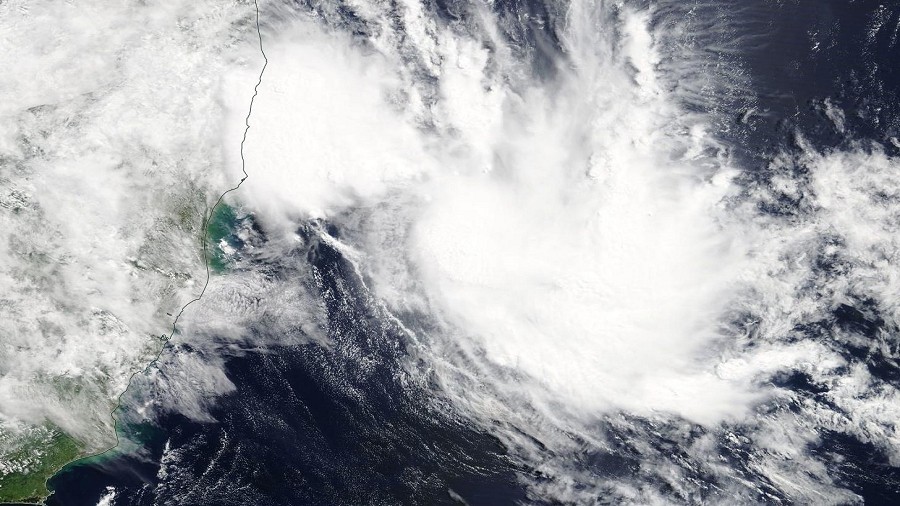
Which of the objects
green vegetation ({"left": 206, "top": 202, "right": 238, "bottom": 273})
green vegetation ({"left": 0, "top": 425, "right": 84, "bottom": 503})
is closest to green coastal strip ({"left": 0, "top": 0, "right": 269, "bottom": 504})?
green vegetation ({"left": 0, "top": 425, "right": 84, "bottom": 503})

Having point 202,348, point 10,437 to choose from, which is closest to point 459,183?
point 202,348

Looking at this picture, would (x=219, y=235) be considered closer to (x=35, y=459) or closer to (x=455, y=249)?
(x=455, y=249)

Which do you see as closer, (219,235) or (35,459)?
(219,235)

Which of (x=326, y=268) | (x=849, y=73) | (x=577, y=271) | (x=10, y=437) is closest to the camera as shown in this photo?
(x=849, y=73)

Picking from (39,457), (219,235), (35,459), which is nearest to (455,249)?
(219,235)

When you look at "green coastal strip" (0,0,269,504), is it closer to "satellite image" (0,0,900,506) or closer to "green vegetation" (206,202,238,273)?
"satellite image" (0,0,900,506)

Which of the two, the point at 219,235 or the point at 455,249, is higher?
the point at 455,249

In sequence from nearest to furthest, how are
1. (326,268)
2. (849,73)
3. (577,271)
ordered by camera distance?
(849,73)
(577,271)
(326,268)

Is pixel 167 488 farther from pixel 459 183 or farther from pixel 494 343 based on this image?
pixel 459 183
